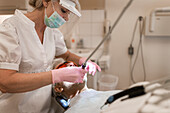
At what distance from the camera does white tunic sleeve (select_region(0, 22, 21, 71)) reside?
753 mm

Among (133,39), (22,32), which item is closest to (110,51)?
(133,39)

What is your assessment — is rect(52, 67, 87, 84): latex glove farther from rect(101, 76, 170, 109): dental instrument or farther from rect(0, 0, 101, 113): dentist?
rect(101, 76, 170, 109): dental instrument

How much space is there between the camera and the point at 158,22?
217 cm

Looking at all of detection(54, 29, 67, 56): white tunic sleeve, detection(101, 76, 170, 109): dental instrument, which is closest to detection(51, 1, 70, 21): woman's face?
detection(54, 29, 67, 56): white tunic sleeve

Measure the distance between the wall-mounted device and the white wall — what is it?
14 cm

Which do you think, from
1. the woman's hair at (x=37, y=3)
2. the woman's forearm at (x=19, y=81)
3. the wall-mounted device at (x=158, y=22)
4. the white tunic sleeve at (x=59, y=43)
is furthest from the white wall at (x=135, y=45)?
the woman's forearm at (x=19, y=81)

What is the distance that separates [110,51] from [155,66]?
0.81m

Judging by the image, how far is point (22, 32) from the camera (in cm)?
91

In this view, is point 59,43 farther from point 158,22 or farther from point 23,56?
point 158,22

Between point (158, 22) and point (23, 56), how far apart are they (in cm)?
206

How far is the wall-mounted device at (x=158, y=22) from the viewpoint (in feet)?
6.97

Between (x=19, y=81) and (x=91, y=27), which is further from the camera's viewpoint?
(x=91, y=27)

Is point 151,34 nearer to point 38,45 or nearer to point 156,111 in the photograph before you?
point 38,45

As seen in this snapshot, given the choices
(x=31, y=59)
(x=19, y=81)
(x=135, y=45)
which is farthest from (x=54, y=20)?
(x=135, y=45)
